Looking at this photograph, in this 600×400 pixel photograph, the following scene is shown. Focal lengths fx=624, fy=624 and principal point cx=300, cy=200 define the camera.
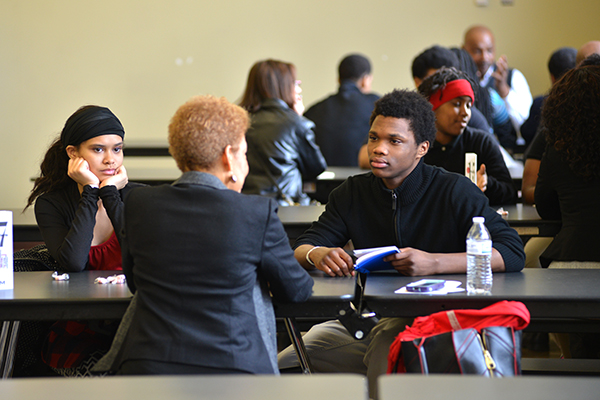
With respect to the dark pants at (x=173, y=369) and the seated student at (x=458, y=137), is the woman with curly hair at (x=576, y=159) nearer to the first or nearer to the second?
the seated student at (x=458, y=137)

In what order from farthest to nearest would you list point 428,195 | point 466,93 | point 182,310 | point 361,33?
point 361,33, point 466,93, point 428,195, point 182,310

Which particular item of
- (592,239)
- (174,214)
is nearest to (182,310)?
(174,214)

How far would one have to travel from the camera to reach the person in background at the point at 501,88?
547 centimetres

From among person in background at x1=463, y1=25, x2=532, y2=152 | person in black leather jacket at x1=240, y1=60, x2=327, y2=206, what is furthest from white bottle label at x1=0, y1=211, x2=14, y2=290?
person in background at x1=463, y1=25, x2=532, y2=152

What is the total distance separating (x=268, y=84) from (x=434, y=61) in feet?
3.61

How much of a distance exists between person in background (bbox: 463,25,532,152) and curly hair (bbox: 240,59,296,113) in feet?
6.10

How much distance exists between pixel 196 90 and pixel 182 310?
6.14 m

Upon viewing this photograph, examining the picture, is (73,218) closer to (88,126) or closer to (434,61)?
(88,126)

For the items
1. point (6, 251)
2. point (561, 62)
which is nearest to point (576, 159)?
point (6, 251)

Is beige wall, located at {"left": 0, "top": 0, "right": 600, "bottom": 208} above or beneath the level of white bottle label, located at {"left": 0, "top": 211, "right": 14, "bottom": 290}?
above

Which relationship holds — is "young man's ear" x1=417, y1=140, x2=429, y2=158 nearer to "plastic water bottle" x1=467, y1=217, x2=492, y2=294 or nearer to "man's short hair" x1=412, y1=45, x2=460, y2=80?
"plastic water bottle" x1=467, y1=217, x2=492, y2=294

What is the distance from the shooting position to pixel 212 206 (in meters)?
1.51

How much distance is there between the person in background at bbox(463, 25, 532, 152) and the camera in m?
5.47

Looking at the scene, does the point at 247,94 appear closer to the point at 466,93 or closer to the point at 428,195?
the point at 466,93
